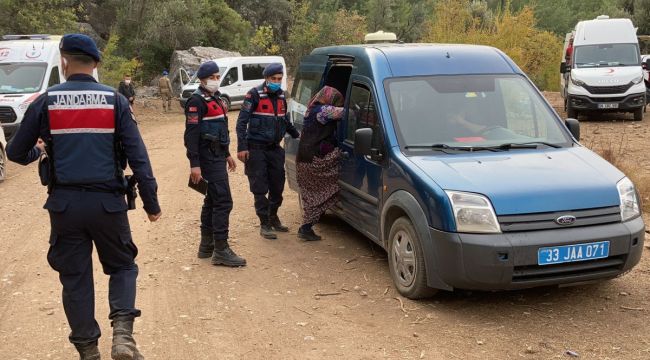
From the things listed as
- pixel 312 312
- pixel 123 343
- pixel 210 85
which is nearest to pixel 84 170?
pixel 123 343

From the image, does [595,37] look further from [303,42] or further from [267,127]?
[303,42]

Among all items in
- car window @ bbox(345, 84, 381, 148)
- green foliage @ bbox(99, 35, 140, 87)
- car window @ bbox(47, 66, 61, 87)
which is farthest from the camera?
green foliage @ bbox(99, 35, 140, 87)

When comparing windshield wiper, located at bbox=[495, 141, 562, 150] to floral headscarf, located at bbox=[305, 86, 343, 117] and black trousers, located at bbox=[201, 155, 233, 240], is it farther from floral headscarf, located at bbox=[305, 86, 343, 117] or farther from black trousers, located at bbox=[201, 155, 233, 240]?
black trousers, located at bbox=[201, 155, 233, 240]

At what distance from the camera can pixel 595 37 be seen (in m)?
17.5

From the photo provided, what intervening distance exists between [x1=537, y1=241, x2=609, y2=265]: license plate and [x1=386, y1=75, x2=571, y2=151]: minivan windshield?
45.3 inches

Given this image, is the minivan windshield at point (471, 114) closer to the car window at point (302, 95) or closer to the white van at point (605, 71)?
the car window at point (302, 95)

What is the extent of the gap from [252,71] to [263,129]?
70.3ft

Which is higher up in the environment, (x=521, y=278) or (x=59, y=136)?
(x=59, y=136)

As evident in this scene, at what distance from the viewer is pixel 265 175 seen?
277 inches

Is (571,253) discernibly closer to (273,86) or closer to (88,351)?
(88,351)

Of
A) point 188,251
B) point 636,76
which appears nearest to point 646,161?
point 636,76

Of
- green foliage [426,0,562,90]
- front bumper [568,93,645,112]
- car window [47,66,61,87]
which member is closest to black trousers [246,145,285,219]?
car window [47,66,61,87]

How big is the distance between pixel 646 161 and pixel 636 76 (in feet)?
20.2

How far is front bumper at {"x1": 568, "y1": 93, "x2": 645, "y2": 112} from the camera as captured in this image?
16.9m
